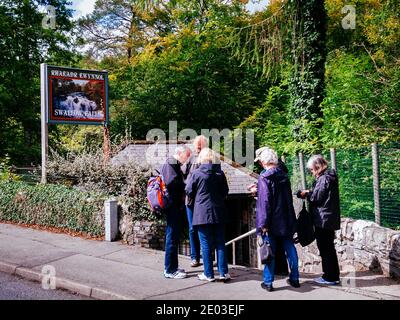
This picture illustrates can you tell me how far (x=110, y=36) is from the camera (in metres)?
35.3

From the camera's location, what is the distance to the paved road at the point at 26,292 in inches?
236

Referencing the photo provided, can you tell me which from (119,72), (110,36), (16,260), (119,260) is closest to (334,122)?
(119,260)

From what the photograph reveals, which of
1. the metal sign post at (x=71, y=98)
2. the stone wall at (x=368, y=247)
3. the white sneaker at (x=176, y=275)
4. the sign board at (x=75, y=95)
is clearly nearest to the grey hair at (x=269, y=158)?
the white sneaker at (x=176, y=275)

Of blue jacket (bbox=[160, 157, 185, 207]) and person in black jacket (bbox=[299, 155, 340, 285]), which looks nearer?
person in black jacket (bbox=[299, 155, 340, 285])

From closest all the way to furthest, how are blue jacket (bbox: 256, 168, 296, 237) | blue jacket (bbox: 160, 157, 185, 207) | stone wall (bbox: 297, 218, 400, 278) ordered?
blue jacket (bbox: 256, 168, 296, 237) < blue jacket (bbox: 160, 157, 185, 207) < stone wall (bbox: 297, 218, 400, 278)

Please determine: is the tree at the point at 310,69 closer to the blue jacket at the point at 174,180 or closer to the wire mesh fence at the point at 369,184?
the wire mesh fence at the point at 369,184

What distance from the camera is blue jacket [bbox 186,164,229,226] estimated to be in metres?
6.22

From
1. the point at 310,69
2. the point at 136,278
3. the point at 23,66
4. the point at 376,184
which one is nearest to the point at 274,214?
the point at 136,278

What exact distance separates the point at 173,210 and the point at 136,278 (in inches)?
43.3

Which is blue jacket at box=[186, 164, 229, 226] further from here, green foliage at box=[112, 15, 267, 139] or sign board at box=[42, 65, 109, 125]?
green foliage at box=[112, 15, 267, 139]

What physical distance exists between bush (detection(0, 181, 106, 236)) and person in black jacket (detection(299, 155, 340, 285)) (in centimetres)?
527

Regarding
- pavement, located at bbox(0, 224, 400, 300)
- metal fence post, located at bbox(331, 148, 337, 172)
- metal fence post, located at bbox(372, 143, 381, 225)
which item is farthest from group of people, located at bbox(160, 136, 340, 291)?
metal fence post, located at bbox(331, 148, 337, 172)

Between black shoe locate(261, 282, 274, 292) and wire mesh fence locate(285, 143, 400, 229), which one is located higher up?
wire mesh fence locate(285, 143, 400, 229)

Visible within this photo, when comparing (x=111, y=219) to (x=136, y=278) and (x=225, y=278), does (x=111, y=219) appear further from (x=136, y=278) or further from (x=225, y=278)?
(x=225, y=278)
